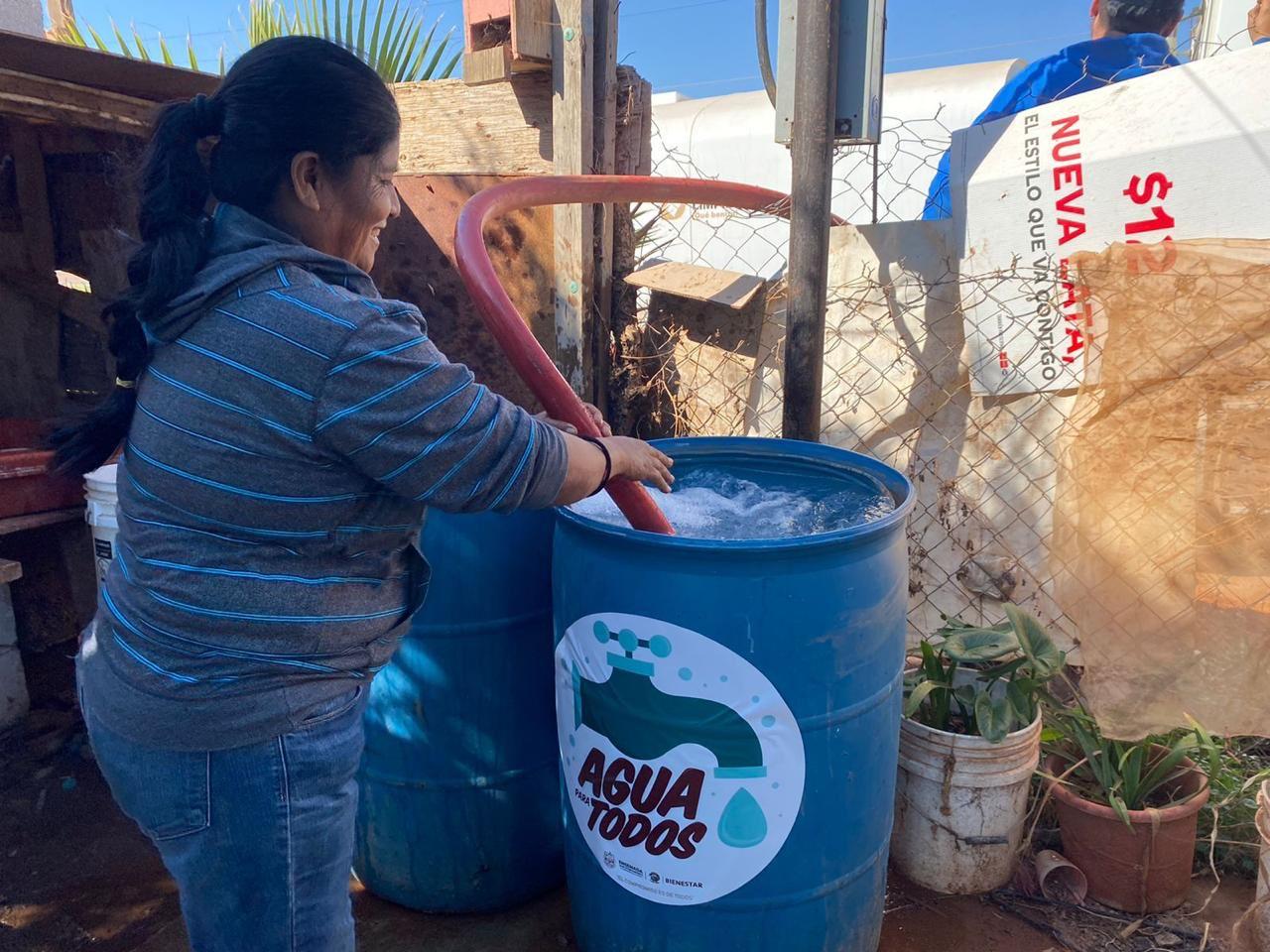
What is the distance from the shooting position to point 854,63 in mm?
2232

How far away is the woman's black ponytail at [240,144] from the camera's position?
3.88 ft

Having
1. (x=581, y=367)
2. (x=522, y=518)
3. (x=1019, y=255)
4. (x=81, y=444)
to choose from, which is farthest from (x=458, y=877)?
(x=1019, y=255)

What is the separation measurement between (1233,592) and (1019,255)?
1.01 m

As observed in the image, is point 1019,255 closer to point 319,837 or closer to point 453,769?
point 453,769

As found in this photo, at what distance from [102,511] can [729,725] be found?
6.70ft

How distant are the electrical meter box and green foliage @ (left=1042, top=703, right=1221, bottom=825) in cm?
160

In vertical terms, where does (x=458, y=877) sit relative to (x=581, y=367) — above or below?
below

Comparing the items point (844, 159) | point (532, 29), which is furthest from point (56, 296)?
point (844, 159)

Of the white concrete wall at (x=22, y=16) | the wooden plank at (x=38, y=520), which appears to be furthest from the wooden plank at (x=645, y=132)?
the white concrete wall at (x=22, y=16)

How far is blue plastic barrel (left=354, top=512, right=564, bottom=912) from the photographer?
6.63ft

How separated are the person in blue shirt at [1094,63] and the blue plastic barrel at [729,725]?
5.16 ft

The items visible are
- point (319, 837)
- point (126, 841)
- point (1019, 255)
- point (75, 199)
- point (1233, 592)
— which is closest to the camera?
point (319, 837)

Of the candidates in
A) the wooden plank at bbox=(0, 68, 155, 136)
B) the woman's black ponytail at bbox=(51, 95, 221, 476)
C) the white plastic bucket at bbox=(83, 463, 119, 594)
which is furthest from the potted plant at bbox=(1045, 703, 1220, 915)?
the wooden plank at bbox=(0, 68, 155, 136)

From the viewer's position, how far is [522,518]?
2.02 meters
